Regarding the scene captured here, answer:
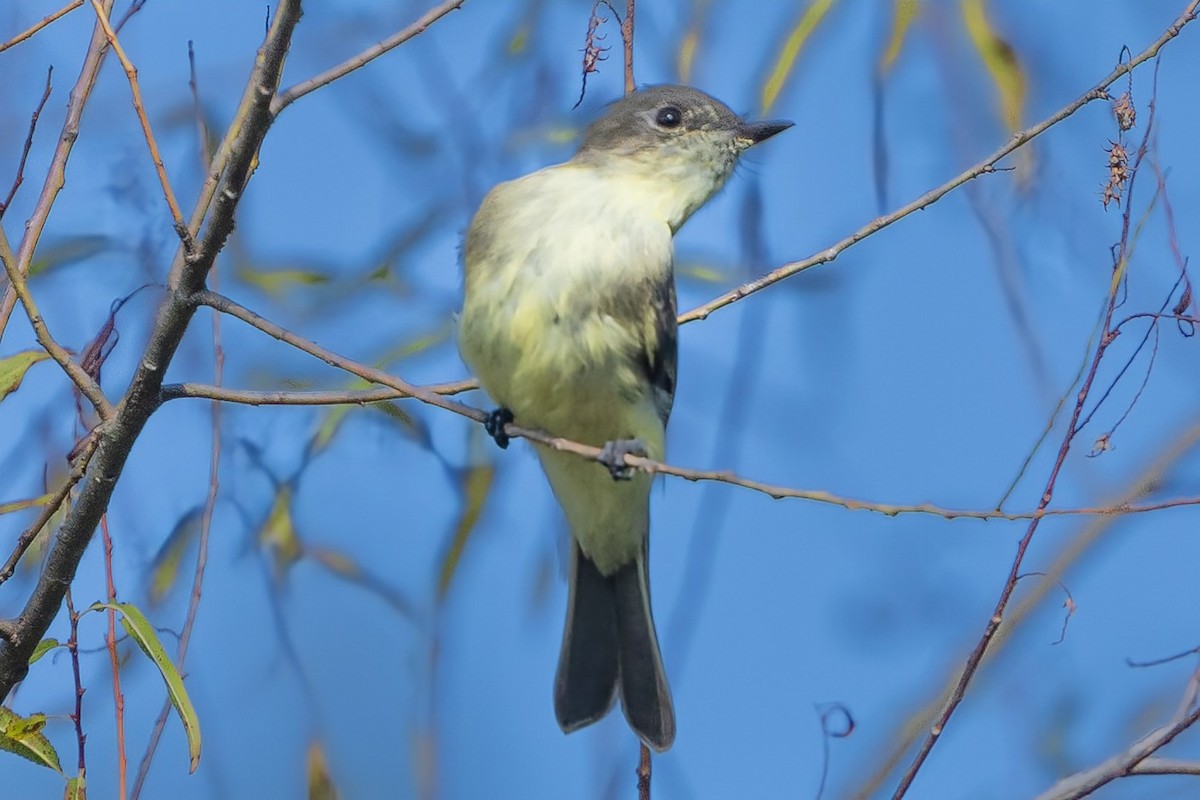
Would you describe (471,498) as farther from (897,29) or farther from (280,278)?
(897,29)

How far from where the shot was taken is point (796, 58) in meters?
3.68

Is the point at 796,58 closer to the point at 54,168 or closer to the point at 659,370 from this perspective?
the point at 659,370

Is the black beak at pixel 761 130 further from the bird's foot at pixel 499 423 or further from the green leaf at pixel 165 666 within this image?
the green leaf at pixel 165 666

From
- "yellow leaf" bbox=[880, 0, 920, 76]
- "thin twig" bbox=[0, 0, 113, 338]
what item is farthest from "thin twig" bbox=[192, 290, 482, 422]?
"yellow leaf" bbox=[880, 0, 920, 76]

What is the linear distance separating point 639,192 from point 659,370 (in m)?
0.37

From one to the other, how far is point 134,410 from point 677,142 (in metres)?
1.44

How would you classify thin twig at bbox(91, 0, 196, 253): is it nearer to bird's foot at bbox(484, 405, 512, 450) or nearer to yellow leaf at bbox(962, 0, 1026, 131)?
bird's foot at bbox(484, 405, 512, 450)

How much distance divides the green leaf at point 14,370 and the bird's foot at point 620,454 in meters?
0.91

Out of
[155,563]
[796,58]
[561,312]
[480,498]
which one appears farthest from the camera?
[796,58]

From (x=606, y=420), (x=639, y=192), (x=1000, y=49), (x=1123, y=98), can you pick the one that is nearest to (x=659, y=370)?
(x=606, y=420)

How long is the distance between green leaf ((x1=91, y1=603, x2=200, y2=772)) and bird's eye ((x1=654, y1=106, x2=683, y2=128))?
5.07 feet

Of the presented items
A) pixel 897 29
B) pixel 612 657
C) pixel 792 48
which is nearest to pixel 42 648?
pixel 612 657

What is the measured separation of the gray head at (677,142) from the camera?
3.02 meters

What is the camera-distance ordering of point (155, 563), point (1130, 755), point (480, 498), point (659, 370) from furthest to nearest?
point (480, 498) → point (155, 563) → point (659, 370) → point (1130, 755)
